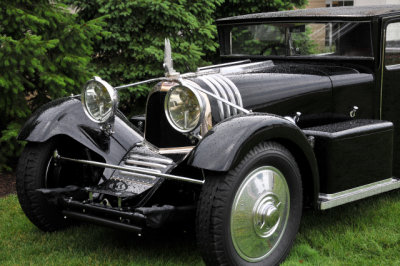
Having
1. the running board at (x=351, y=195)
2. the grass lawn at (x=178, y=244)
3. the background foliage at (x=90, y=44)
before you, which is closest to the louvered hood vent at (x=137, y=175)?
the grass lawn at (x=178, y=244)

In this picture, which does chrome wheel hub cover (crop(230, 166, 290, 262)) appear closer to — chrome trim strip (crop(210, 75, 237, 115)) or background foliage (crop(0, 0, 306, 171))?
chrome trim strip (crop(210, 75, 237, 115))

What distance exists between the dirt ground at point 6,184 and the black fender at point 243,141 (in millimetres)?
2793

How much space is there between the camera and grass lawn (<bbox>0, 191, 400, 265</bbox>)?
342cm

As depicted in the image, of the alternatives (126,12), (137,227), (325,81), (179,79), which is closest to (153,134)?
(179,79)

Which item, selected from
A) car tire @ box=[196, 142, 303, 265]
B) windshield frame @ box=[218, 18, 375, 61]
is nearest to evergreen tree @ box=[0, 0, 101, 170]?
windshield frame @ box=[218, 18, 375, 61]

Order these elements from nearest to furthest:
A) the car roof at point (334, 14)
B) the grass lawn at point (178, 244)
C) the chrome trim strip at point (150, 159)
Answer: the grass lawn at point (178, 244), the chrome trim strip at point (150, 159), the car roof at point (334, 14)

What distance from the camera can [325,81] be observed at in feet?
13.2

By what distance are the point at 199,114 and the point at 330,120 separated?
1.30 meters

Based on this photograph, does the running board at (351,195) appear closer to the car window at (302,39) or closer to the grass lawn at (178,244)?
the grass lawn at (178,244)

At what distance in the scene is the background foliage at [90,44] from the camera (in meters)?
5.20

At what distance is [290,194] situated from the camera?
330 cm

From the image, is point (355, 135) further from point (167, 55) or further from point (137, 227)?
point (137, 227)

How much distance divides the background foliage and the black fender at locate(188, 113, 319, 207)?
2676 millimetres

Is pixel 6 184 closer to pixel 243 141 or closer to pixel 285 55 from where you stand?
pixel 285 55
